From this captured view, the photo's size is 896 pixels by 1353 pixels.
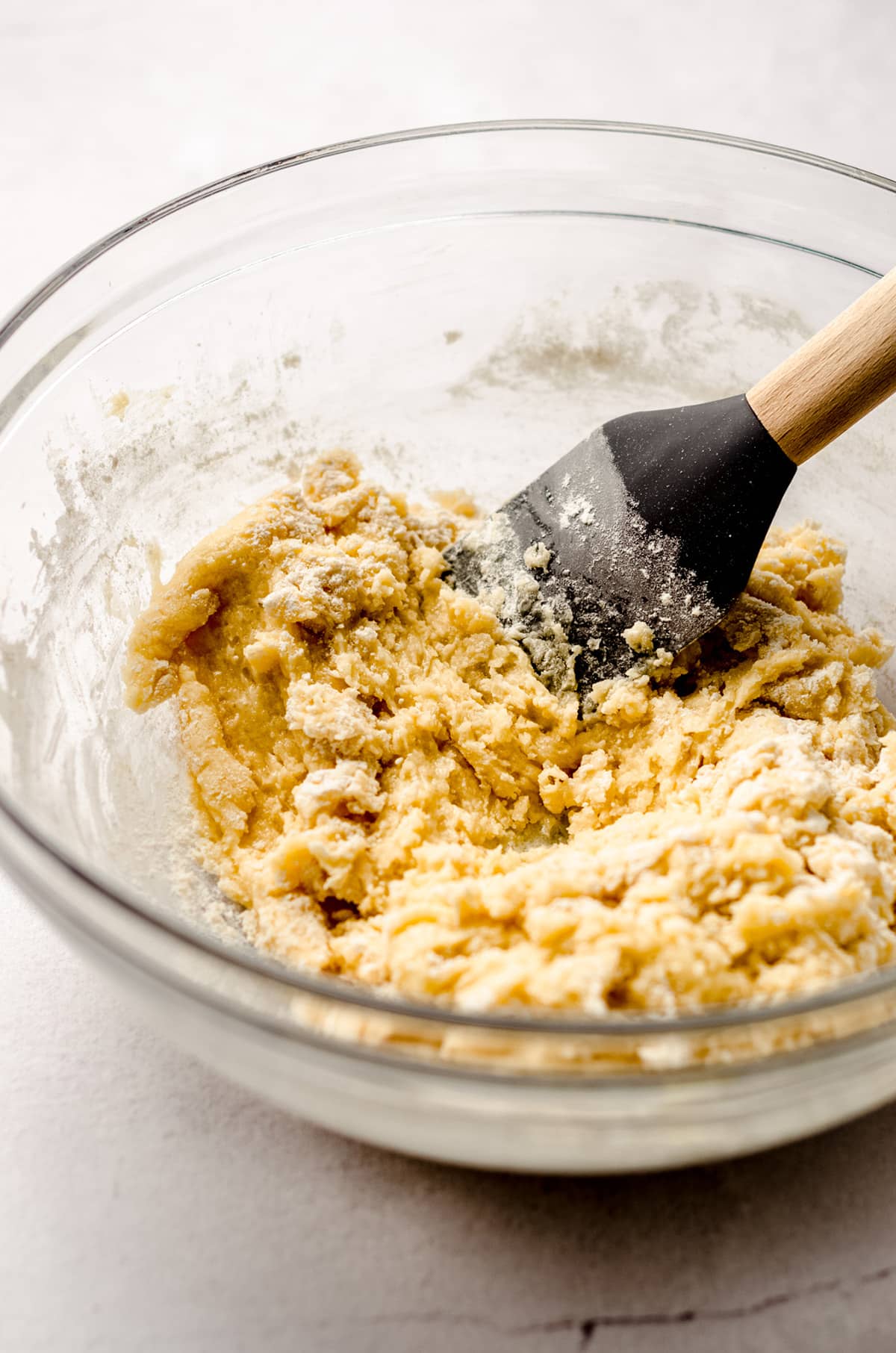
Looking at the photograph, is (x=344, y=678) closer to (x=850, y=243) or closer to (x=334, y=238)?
(x=334, y=238)

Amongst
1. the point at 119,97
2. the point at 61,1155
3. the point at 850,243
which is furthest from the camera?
the point at 119,97

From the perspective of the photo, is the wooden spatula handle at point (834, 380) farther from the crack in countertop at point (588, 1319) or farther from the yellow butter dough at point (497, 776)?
the crack in countertop at point (588, 1319)

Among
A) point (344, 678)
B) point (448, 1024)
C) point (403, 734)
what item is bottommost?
point (448, 1024)

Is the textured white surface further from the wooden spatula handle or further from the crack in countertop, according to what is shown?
the wooden spatula handle

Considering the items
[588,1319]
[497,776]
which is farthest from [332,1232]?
[497,776]

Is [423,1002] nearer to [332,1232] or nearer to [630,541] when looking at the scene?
[332,1232]

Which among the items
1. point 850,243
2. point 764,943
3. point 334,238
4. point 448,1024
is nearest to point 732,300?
point 850,243
